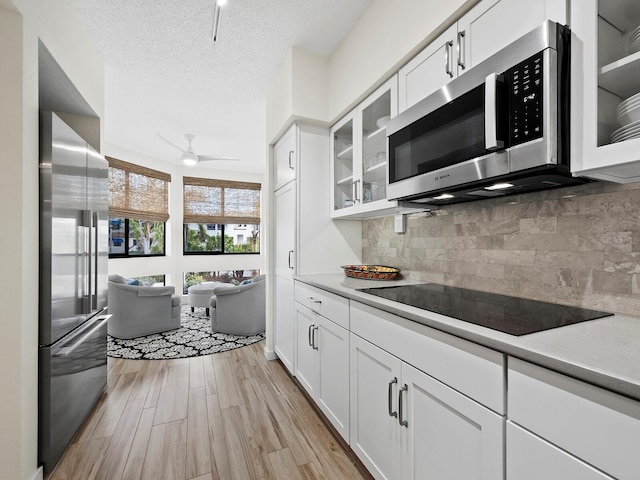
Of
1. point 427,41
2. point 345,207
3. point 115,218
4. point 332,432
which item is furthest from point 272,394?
point 115,218

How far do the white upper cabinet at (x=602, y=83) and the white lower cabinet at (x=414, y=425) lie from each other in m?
0.84

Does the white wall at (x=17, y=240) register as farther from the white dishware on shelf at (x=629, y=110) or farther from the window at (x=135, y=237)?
the window at (x=135, y=237)

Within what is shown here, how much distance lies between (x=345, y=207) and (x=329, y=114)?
2.71 feet

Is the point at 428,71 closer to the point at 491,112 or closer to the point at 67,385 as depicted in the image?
the point at 491,112

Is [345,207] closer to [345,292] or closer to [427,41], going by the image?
[345,292]

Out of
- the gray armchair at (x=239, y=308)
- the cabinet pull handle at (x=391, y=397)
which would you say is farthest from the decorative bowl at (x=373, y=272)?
the gray armchair at (x=239, y=308)

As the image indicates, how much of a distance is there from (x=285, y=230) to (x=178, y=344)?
2.06 meters

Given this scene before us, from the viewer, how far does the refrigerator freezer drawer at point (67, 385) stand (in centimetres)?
155

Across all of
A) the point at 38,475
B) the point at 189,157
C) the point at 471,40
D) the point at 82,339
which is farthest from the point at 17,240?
the point at 189,157

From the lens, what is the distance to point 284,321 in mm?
2807

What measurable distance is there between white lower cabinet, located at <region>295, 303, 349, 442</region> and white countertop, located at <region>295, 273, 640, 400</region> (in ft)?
2.46

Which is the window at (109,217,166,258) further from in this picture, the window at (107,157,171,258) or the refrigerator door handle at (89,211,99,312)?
the refrigerator door handle at (89,211,99,312)

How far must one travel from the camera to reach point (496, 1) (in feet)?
3.99

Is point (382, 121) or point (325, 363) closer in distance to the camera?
point (325, 363)
